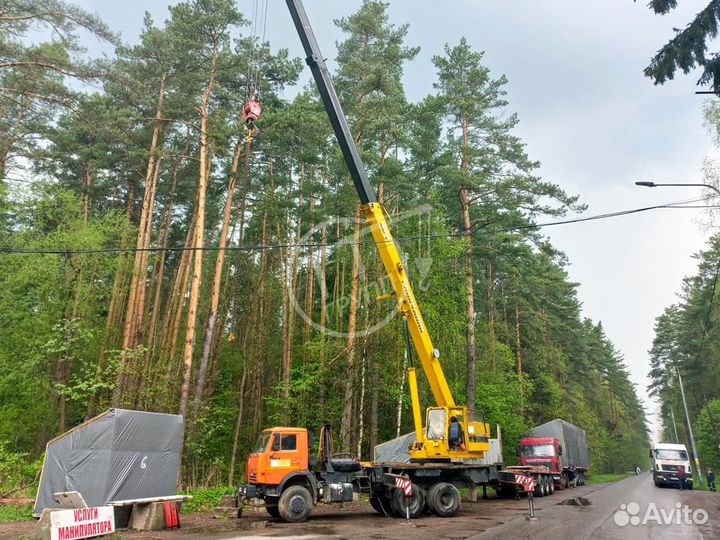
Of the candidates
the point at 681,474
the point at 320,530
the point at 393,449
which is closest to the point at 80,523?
the point at 320,530

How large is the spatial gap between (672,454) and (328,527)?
82.6 ft

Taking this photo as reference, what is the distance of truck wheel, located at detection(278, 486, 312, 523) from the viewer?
1064 centimetres

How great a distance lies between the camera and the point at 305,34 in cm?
1129

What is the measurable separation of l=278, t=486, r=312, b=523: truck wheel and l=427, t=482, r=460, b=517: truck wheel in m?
3.30

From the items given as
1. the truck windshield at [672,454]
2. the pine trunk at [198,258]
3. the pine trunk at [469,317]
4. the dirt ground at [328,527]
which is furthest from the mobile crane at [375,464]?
the truck windshield at [672,454]

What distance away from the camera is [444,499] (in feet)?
39.9

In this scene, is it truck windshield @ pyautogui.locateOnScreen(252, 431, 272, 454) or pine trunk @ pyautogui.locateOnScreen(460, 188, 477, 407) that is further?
pine trunk @ pyautogui.locateOnScreen(460, 188, 477, 407)

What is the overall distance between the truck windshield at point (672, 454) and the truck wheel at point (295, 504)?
24.6 metres

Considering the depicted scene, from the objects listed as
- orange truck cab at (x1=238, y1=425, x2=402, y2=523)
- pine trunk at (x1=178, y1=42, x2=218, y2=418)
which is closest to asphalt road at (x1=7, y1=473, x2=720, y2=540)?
orange truck cab at (x1=238, y1=425, x2=402, y2=523)

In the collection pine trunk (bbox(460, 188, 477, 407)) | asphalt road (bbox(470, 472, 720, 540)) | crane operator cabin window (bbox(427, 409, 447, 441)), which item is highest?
pine trunk (bbox(460, 188, 477, 407))

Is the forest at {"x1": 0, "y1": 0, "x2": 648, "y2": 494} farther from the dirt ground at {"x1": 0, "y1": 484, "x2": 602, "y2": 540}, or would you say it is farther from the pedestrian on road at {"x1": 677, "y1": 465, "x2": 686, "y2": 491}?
the pedestrian on road at {"x1": 677, "y1": 465, "x2": 686, "y2": 491}

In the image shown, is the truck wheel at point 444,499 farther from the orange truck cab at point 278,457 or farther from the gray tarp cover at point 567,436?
the gray tarp cover at point 567,436

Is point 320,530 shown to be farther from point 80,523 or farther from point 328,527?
point 80,523

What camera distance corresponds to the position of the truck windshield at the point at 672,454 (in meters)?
25.9
